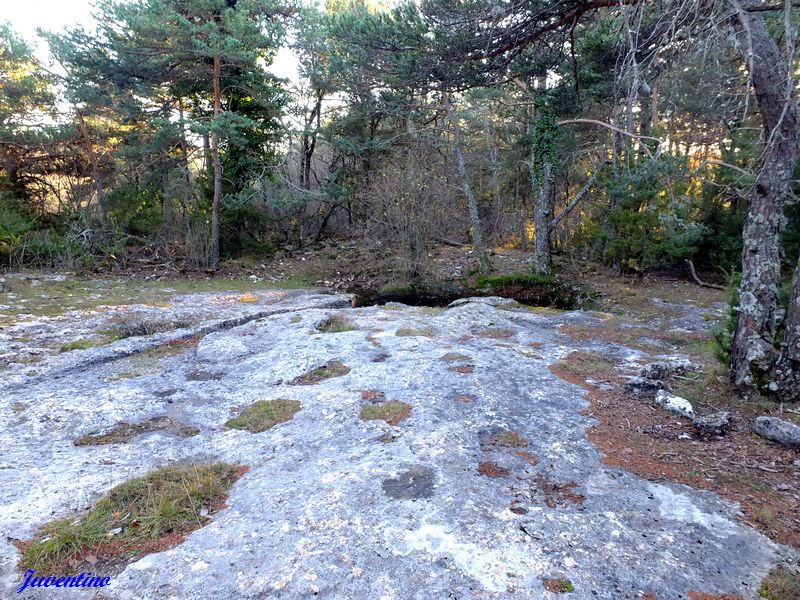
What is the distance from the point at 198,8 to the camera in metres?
12.0

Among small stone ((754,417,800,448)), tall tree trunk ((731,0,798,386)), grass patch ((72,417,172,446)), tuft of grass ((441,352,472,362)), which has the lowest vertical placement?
grass patch ((72,417,172,446))

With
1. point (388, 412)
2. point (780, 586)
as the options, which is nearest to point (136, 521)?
point (388, 412)

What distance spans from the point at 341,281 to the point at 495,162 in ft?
26.8

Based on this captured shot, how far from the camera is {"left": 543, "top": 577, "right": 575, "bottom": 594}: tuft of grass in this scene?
209cm

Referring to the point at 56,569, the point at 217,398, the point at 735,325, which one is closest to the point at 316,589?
the point at 56,569

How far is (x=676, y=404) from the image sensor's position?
4082 mm

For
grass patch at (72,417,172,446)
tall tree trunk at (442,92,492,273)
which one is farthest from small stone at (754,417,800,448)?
tall tree trunk at (442,92,492,273)

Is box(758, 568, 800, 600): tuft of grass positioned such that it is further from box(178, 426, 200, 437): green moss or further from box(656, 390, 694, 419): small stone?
box(178, 426, 200, 437): green moss

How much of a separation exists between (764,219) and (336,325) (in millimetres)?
5410

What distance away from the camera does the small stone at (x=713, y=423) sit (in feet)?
12.0

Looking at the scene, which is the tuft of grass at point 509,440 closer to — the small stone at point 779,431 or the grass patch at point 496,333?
the small stone at point 779,431

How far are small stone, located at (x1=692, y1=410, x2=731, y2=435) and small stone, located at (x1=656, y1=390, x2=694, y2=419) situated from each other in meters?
0.12

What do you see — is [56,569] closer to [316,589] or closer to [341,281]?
[316,589]

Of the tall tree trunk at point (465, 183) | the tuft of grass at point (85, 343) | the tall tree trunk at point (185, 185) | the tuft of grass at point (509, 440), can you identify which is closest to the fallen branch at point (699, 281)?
the tall tree trunk at point (465, 183)
